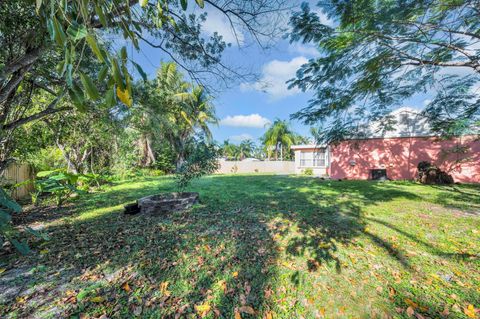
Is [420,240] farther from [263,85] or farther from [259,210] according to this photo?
[263,85]

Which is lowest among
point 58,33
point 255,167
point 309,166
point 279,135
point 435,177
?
point 255,167

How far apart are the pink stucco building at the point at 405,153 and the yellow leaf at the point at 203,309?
8.24 m

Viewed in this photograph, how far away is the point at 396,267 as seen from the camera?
2480mm

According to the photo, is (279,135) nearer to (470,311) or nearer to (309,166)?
(309,166)

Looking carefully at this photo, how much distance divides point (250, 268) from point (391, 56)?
539 cm

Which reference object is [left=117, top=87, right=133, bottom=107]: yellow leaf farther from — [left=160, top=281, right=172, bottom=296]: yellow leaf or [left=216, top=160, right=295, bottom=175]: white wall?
[left=216, top=160, right=295, bottom=175]: white wall

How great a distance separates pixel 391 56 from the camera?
4.48m

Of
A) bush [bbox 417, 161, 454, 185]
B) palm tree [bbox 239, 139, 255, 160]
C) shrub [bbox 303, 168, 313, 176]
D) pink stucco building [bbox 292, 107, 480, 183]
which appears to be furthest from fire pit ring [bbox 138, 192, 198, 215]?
palm tree [bbox 239, 139, 255, 160]

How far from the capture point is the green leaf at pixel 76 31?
0.68 m

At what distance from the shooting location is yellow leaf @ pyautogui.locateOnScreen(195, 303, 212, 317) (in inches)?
72.8

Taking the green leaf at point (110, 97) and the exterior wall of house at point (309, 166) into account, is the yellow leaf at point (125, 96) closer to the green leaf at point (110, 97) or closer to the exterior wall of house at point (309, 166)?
the green leaf at point (110, 97)

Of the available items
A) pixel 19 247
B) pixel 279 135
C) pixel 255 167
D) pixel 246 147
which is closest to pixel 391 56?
pixel 19 247

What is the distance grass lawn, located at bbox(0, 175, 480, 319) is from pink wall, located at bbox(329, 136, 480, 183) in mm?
7206

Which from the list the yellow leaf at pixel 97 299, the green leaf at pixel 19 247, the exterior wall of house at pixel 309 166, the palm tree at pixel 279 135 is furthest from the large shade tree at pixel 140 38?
the palm tree at pixel 279 135
